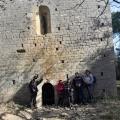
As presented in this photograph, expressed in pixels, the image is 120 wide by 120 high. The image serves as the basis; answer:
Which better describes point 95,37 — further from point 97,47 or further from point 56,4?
point 56,4

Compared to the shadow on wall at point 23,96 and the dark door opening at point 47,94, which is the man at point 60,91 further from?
the shadow on wall at point 23,96

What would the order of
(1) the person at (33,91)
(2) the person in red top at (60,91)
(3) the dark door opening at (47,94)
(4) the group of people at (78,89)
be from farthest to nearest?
1. (3) the dark door opening at (47,94)
2. (2) the person in red top at (60,91)
3. (4) the group of people at (78,89)
4. (1) the person at (33,91)

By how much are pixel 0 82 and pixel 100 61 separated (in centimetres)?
435

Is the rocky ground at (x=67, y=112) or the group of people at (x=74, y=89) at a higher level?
the group of people at (x=74, y=89)

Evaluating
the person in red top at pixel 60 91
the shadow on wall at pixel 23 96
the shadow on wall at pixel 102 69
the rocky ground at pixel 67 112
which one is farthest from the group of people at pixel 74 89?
the rocky ground at pixel 67 112

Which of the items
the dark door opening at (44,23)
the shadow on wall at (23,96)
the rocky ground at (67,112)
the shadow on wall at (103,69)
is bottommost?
the rocky ground at (67,112)

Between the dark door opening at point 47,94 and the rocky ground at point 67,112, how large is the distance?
3.30 feet

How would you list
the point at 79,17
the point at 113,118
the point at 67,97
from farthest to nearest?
1. the point at 79,17
2. the point at 67,97
3. the point at 113,118

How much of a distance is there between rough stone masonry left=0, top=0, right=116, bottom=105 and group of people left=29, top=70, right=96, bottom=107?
13.0 inches

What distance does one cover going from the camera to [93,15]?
687 inches

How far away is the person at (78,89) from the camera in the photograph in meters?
16.4

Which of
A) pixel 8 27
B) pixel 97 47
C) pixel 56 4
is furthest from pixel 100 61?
pixel 8 27

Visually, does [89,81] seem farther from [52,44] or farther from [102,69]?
[52,44]

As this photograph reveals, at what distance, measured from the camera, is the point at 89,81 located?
16.6m
